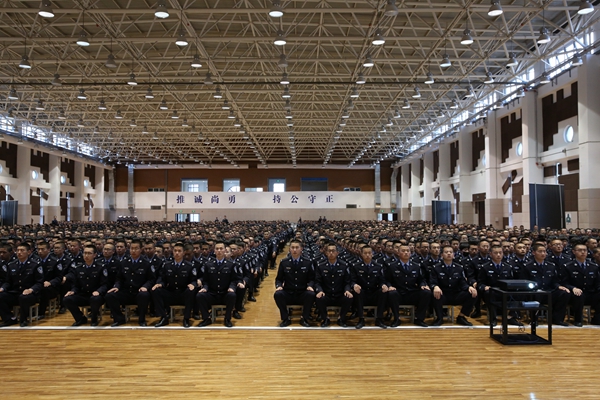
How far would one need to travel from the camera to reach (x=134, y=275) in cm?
838

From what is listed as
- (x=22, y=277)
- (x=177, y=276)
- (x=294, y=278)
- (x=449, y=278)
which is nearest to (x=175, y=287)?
(x=177, y=276)

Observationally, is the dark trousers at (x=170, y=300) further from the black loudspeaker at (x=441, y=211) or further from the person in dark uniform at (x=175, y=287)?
the black loudspeaker at (x=441, y=211)

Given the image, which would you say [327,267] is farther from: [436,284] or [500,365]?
[500,365]

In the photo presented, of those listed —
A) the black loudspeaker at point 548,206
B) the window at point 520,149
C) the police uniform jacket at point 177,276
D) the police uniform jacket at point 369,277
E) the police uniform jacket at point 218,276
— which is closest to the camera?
the police uniform jacket at point 369,277

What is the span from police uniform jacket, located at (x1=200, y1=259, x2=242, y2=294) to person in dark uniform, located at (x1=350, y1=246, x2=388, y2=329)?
2187 millimetres

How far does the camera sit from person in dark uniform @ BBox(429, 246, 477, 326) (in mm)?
7980

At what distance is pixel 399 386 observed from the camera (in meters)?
5.15

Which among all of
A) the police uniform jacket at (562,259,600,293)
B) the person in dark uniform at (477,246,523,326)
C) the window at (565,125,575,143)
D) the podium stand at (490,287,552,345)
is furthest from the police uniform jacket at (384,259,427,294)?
the window at (565,125,575,143)

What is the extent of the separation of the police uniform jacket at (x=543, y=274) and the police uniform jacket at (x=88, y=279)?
298 inches

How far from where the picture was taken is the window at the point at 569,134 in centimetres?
2076

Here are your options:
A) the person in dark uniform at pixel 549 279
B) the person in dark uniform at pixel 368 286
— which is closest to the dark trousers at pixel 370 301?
the person in dark uniform at pixel 368 286

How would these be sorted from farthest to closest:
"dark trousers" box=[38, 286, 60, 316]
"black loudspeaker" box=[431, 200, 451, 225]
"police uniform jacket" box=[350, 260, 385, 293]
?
1. "black loudspeaker" box=[431, 200, 451, 225]
2. "dark trousers" box=[38, 286, 60, 316]
3. "police uniform jacket" box=[350, 260, 385, 293]

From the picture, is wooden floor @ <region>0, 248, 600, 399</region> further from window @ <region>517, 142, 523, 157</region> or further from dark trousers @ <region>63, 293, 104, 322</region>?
window @ <region>517, 142, 523, 157</region>

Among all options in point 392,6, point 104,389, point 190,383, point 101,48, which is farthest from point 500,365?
point 101,48
